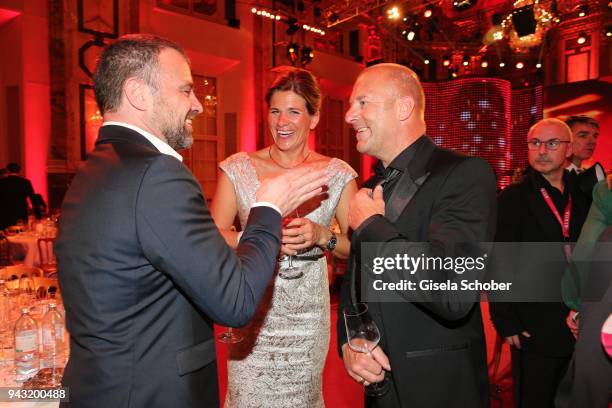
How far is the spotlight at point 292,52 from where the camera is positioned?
1175cm

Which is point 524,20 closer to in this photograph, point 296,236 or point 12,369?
point 296,236

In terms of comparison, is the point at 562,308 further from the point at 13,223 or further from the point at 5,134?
the point at 5,134

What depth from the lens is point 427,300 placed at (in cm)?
143

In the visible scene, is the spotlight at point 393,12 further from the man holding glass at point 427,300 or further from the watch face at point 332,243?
the man holding glass at point 427,300

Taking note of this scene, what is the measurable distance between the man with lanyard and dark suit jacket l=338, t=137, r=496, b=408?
1.35 m

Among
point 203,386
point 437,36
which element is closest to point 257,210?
point 203,386

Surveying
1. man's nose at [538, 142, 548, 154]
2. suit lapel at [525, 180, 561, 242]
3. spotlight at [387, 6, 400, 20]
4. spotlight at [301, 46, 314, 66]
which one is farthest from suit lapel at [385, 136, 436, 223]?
spotlight at [301, 46, 314, 66]

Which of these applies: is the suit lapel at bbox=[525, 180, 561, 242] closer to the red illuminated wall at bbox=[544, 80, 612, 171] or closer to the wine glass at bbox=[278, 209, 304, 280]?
the wine glass at bbox=[278, 209, 304, 280]

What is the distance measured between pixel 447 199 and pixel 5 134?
10031 mm

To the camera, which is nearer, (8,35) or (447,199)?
(447,199)

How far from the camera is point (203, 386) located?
1.36 m

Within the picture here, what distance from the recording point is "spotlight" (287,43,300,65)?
11755 millimetres

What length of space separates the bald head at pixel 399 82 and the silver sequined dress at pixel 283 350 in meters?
0.92

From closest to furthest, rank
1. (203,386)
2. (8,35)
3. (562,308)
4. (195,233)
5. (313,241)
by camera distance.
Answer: (195,233) → (203,386) → (313,241) → (562,308) → (8,35)
